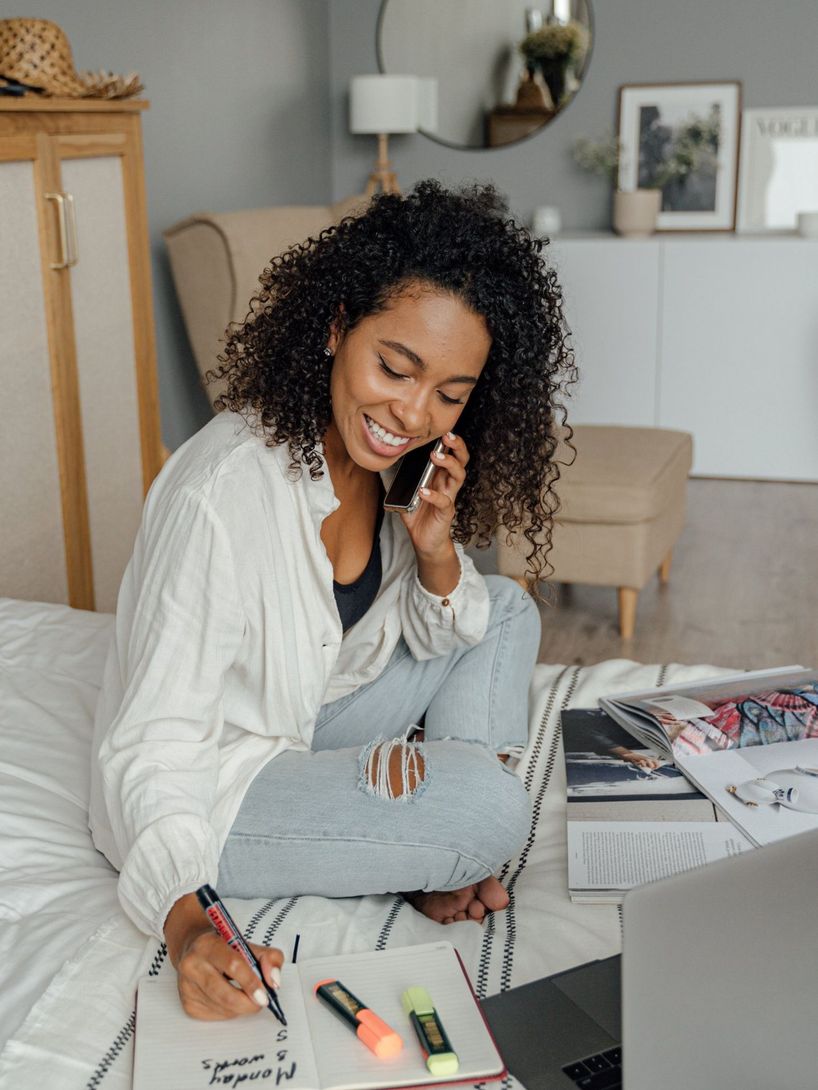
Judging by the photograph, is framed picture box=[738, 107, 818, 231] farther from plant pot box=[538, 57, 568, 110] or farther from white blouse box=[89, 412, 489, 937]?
white blouse box=[89, 412, 489, 937]

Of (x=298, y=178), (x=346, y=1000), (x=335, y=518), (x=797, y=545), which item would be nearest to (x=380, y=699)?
(x=335, y=518)

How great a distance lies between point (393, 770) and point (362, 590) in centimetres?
30

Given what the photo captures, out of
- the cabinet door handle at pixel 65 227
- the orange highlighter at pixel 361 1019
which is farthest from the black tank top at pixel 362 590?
the cabinet door handle at pixel 65 227

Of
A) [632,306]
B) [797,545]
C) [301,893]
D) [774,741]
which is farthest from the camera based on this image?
[632,306]

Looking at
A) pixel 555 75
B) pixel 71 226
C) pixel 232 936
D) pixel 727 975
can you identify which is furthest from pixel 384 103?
pixel 727 975

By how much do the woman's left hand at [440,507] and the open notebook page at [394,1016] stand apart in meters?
0.57

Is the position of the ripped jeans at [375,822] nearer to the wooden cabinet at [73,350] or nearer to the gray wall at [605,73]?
the wooden cabinet at [73,350]

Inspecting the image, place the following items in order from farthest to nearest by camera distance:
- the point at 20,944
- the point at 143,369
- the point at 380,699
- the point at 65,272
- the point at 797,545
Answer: the point at 797,545 → the point at 143,369 → the point at 65,272 → the point at 380,699 → the point at 20,944

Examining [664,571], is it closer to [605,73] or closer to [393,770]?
[393,770]

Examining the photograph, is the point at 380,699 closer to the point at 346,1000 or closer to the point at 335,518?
the point at 335,518

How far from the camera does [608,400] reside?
4793 millimetres

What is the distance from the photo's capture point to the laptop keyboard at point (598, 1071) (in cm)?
90

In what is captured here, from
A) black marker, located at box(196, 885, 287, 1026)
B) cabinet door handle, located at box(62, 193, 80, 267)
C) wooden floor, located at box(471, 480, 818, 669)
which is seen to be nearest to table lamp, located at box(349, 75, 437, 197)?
wooden floor, located at box(471, 480, 818, 669)

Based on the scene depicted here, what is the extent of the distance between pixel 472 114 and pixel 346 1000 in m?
4.65
